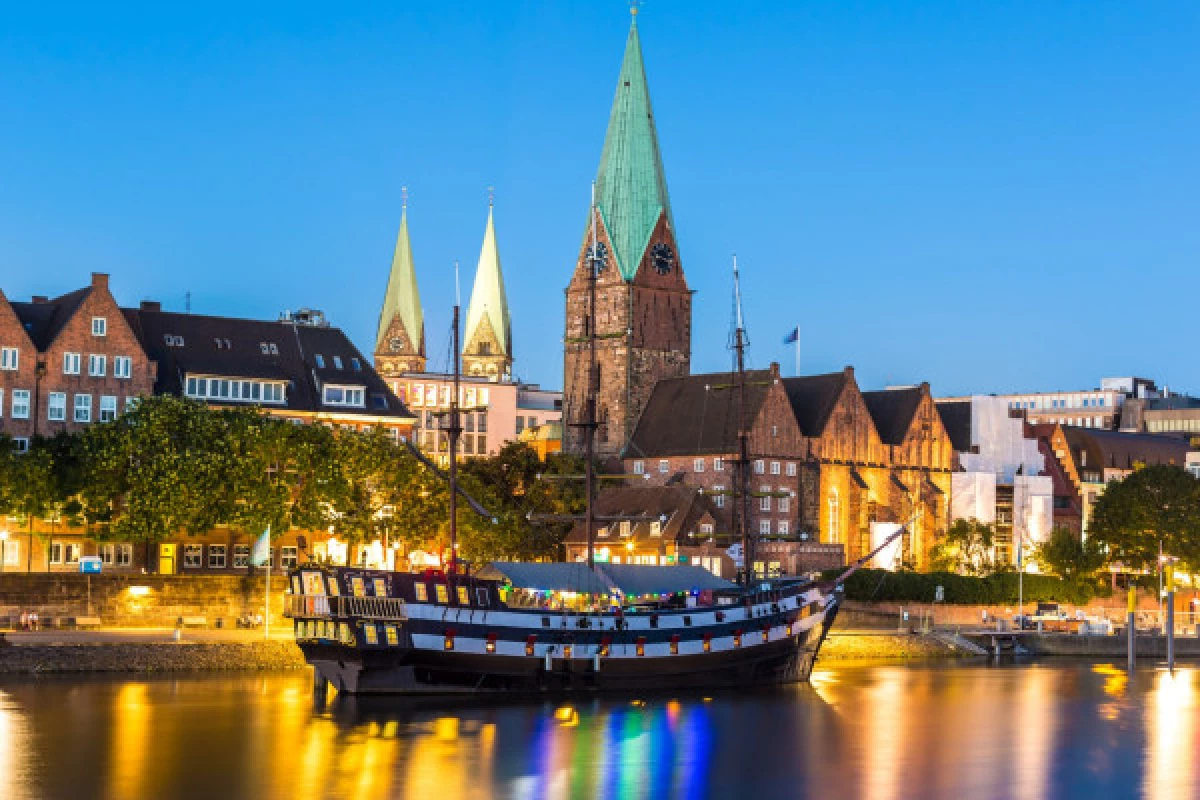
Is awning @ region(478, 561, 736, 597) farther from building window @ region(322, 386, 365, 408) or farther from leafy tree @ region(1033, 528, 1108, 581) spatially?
leafy tree @ region(1033, 528, 1108, 581)

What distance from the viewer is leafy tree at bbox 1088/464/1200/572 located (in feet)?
445

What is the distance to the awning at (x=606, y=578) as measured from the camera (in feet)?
272

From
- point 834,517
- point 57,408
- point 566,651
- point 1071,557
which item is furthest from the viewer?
point 834,517

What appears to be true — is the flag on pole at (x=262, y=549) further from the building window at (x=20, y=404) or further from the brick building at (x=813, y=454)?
the brick building at (x=813, y=454)

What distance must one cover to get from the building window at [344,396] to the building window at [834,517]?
36.2m

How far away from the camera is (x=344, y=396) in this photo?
12431 cm

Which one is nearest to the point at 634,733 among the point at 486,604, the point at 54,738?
the point at 486,604

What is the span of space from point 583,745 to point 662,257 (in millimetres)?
98027

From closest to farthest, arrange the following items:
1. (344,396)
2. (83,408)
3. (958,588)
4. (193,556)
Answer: (193,556) → (83,408) → (344,396) → (958,588)

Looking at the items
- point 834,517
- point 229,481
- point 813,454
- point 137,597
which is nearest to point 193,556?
point 229,481

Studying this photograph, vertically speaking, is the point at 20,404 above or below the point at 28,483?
above

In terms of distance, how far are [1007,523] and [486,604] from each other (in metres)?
86.8

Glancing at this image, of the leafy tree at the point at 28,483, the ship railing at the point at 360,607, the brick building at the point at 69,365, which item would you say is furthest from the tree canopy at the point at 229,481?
the ship railing at the point at 360,607

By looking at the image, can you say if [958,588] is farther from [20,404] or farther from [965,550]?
[20,404]
